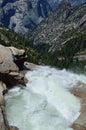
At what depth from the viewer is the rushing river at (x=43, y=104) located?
156 feet

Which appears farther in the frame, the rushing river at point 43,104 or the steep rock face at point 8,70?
the steep rock face at point 8,70

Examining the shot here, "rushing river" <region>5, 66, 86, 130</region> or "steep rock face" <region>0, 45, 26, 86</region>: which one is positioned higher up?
"steep rock face" <region>0, 45, 26, 86</region>

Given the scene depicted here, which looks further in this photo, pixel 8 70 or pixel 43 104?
pixel 8 70

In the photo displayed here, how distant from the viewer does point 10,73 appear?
185 feet

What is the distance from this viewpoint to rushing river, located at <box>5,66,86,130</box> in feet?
156

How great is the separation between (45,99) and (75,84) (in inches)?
313

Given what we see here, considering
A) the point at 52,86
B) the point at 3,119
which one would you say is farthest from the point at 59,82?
the point at 3,119

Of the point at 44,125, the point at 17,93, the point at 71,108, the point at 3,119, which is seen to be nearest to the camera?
the point at 3,119

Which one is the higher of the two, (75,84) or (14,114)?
(14,114)

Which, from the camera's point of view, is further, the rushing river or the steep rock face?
the steep rock face

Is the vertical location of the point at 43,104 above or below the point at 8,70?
below

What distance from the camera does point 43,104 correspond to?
52.4 m

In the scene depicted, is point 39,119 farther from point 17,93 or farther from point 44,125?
point 17,93

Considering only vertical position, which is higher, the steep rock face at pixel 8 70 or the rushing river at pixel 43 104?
the steep rock face at pixel 8 70
